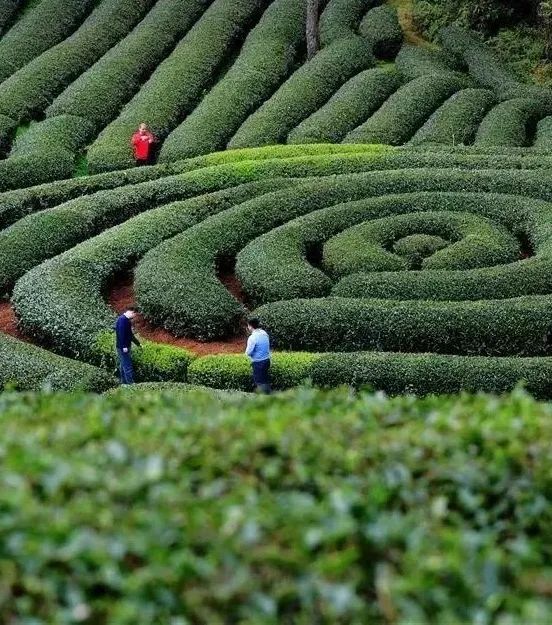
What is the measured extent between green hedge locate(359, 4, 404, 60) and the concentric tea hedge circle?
12.1 metres

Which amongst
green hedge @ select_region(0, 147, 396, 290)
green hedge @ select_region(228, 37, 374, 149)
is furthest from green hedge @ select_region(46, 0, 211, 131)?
green hedge @ select_region(0, 147, 396, 290)

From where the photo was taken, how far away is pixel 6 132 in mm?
29344

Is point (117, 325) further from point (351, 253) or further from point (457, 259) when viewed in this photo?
point (457, 259)

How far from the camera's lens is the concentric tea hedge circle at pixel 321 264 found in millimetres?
16328

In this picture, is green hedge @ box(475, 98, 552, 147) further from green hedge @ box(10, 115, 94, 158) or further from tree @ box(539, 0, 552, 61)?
green hedge @ box(10, 115, 94, 158)

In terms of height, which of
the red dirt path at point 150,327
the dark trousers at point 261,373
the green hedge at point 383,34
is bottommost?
the red dirt path at point 150,327

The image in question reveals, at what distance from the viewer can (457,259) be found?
1844 centimetres

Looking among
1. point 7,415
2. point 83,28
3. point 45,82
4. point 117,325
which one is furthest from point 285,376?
point 83,28

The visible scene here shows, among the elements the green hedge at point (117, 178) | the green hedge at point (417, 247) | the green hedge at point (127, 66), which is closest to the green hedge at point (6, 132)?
the green hedge at point (127, 66)

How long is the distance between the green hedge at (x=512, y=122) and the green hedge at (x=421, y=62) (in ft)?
10.7

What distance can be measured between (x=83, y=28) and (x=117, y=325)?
21.7m

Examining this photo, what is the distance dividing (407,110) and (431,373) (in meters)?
16.1

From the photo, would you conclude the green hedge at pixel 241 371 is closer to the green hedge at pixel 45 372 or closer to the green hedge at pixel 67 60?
the green hedge at pixel 45 372

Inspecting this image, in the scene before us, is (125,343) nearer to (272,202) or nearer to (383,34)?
(272,202)
